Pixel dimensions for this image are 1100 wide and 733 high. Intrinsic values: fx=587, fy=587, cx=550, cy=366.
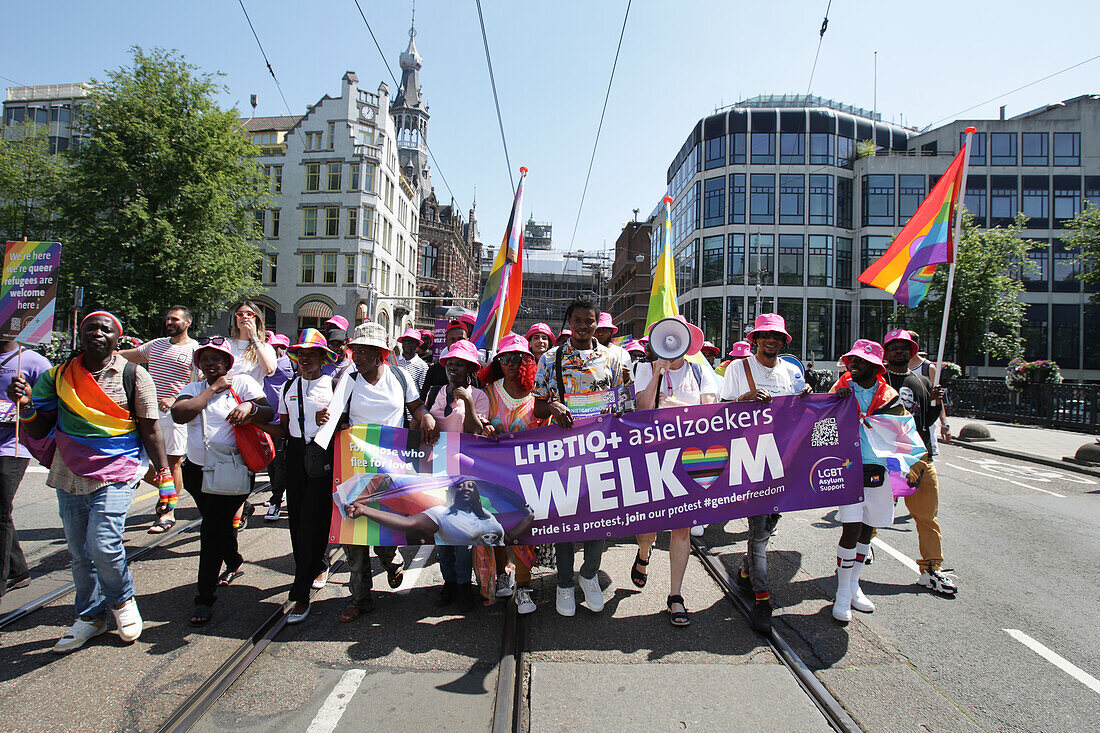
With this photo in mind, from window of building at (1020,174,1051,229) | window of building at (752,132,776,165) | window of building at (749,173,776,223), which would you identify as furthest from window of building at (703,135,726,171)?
window of building at (1020,174,1051,229)

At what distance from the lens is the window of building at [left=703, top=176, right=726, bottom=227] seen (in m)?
45.8

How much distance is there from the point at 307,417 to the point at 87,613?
69.8 inches

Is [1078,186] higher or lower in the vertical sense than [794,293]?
higher

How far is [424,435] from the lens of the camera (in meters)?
4.21

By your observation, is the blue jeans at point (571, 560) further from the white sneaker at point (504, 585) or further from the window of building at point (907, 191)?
the window of building at point (907, 191)

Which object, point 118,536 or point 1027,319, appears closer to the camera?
point 118,536

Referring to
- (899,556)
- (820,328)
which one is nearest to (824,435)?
(899,556)

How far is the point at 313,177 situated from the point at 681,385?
1801 inches

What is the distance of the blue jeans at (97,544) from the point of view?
362cm

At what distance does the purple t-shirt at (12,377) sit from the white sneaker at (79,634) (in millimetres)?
1405

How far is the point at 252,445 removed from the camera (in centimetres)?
435

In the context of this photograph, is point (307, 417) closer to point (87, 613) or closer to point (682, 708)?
point (87, 613)

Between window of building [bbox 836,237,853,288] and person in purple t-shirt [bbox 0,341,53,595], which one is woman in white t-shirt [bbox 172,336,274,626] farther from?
window of building [bbox 836,237,853,288]

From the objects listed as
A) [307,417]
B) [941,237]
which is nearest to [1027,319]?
[941,237]
